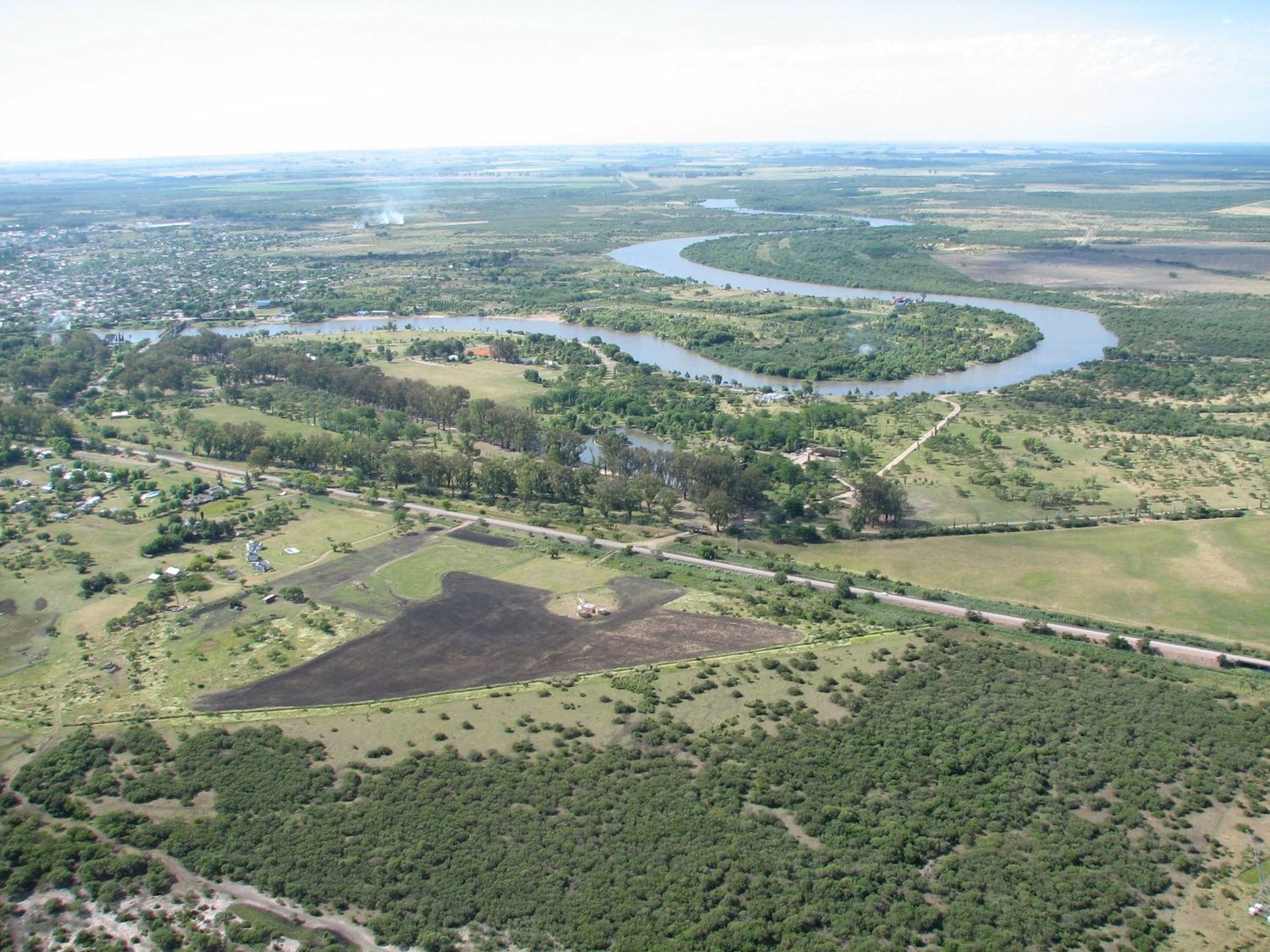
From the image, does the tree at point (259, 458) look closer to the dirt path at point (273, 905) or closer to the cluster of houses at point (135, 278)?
the dirt path at point (273, 905)

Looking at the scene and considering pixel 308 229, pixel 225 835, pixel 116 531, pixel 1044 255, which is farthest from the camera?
pixel 308 229

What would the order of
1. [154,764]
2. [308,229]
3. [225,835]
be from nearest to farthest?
[225,835]
[154,764]
[308,229]

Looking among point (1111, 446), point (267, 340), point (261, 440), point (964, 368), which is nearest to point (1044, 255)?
point (964, 368)

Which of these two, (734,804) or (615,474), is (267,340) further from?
(734,804)

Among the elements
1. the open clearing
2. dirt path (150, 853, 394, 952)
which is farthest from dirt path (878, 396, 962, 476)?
the open clearing

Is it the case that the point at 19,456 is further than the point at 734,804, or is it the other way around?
the point at 19,456

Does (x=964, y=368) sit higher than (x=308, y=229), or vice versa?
(x=308, y=229)

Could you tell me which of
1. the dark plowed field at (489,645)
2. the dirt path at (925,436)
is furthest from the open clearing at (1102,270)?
the dark plowed field at (489,645)
